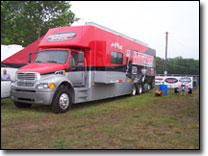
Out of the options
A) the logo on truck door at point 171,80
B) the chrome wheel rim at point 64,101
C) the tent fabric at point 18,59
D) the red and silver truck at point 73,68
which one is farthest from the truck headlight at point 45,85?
the logo on truck door at point 171,80

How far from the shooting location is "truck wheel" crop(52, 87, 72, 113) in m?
7.21

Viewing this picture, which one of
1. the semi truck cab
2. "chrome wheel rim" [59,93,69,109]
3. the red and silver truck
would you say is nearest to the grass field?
"chrome wheel rim" [59,93,69,109]

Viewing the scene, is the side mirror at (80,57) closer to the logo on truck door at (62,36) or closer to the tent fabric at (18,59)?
the logo on truck door at (62,36)

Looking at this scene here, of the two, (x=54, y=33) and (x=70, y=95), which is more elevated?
(x=54, y=33)

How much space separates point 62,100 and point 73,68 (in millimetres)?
1408

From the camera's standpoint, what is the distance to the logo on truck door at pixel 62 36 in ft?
27.8

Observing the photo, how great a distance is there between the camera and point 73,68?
8.16 m

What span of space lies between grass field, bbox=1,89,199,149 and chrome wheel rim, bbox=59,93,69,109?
381mm

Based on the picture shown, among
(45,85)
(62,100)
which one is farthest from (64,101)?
(45,85)

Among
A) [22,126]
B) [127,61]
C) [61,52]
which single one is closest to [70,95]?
[61,52]

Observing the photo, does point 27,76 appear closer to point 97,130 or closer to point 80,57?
point 80,57

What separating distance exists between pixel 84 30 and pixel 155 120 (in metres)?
4.54

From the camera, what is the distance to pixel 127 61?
1151 centimetres

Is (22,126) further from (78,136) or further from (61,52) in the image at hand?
(61,52)
